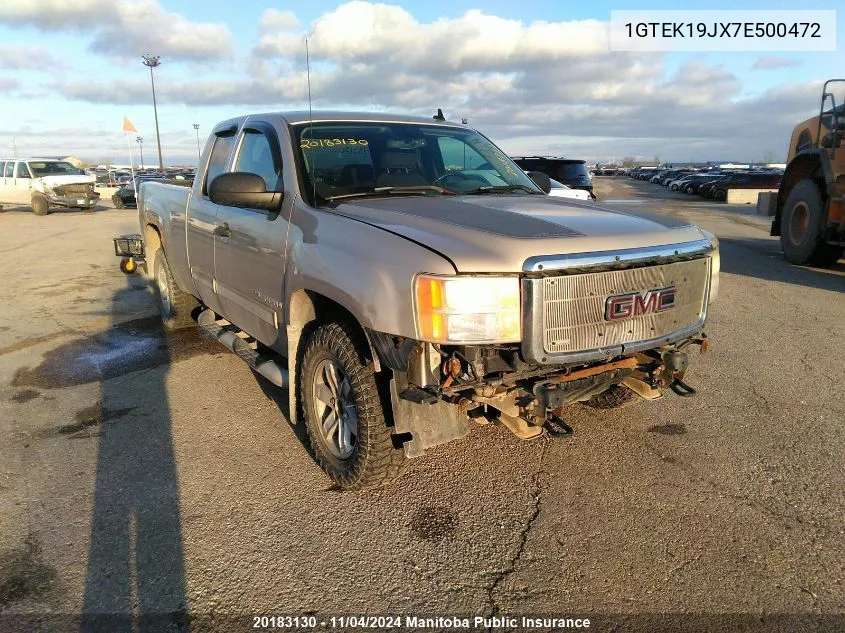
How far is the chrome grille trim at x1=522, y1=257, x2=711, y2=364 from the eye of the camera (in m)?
2.65

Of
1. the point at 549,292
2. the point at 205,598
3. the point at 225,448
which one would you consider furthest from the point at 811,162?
the point at 205,598

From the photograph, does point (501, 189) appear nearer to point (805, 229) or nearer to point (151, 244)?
point (151, 244)

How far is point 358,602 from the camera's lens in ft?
8.23

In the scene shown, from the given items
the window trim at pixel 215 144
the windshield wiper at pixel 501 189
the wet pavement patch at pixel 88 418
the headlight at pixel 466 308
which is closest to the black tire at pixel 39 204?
the window trim at pixel 215 144

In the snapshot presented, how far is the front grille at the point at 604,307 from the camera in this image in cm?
270

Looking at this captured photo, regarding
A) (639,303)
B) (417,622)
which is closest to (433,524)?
(417,622)

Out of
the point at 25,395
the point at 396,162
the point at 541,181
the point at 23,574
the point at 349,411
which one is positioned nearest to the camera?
the point at 23,574

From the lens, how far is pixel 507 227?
287cm

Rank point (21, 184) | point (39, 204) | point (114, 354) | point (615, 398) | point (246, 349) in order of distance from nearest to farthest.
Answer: point (615, 398) → point (246, 349) → point (114, 354) → point (39, 204) → point (21, 184)

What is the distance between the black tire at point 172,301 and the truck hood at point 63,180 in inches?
795

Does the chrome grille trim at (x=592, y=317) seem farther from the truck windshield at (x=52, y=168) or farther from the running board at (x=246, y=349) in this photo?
the truck windshield at (x=52, y=168)

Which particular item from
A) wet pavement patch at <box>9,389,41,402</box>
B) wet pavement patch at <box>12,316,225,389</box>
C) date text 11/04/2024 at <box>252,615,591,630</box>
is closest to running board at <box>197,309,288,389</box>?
wet pavement patch at <box>12,316,225,389</box>

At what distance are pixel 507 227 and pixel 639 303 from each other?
73 centimetres

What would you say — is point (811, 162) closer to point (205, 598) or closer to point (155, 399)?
point (155, 399)
